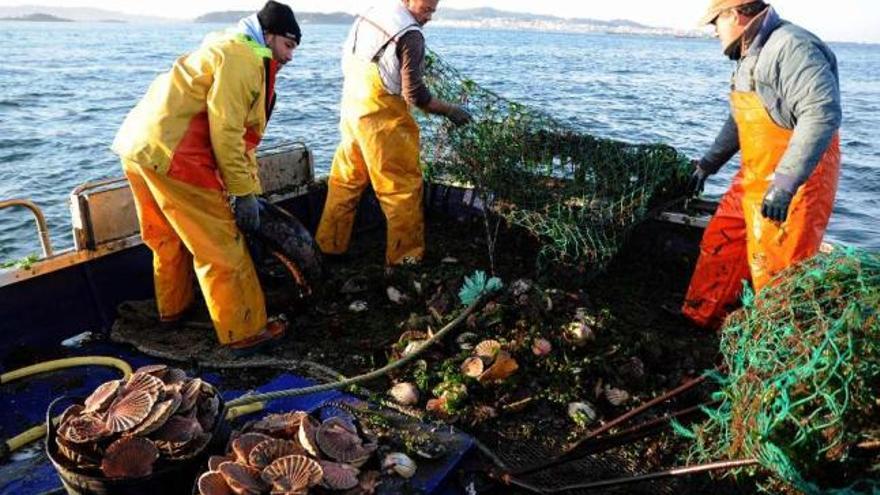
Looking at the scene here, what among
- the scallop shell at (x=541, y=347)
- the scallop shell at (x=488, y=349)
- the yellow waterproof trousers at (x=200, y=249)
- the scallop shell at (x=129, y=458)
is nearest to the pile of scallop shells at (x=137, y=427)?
the scallop shell at (x=129, y=458)

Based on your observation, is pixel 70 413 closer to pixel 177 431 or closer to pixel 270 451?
pixel 177 431

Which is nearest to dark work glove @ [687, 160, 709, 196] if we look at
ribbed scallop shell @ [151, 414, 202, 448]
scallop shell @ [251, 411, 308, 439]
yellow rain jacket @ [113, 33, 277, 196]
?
yellow rain jacket @ [113, 33, 277, 196]

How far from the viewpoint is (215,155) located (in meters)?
3.96

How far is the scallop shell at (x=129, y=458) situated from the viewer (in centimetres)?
257

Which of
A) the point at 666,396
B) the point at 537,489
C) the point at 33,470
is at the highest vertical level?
the point at 666,396

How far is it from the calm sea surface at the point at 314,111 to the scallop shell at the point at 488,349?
7.66 meters

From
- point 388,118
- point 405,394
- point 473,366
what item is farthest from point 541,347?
point 388,118

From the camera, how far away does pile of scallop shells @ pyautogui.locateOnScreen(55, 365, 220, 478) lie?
8.54 ft

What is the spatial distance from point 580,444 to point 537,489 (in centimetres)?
39

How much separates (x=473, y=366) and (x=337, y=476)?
55.3 inches

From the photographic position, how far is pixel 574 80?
27.9 m

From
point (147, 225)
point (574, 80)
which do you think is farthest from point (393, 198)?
point (574, 80)

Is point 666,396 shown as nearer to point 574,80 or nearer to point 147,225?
point 147,225

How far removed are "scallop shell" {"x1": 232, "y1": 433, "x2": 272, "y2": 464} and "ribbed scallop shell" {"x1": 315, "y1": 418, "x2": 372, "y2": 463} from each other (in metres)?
0.22
